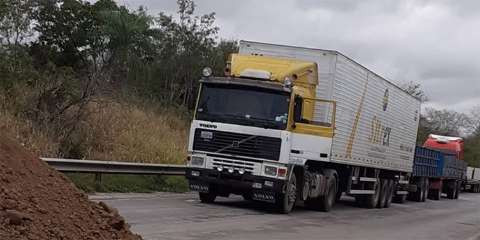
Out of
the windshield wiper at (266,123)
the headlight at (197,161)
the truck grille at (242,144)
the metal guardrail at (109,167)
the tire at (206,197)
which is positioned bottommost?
the tire at (206,197)

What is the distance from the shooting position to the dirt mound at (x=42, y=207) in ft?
19.4

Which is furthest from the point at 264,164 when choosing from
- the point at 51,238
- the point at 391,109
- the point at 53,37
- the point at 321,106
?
the point at 53,37

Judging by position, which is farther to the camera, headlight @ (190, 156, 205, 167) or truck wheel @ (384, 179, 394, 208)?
truck wheel @ (384, 179, 394, 208)

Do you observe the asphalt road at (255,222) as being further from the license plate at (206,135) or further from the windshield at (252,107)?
the windshield at (252,107)

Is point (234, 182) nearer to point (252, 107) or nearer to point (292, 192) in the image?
point (292, 192)

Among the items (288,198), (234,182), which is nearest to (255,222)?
(234,182)

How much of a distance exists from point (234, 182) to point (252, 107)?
1.76 meters

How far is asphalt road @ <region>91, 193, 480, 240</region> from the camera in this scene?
40.9 ft

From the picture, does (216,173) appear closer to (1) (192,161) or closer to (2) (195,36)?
(1) (192,161)

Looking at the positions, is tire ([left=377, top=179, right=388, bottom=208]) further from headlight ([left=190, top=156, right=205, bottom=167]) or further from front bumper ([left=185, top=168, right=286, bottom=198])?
headlight ([left=190, top=156, right=205, bottom=167])

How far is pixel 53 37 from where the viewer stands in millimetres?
34188

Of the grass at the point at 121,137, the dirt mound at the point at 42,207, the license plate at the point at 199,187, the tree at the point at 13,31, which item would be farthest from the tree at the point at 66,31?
the dirt mound at the point at 42,207

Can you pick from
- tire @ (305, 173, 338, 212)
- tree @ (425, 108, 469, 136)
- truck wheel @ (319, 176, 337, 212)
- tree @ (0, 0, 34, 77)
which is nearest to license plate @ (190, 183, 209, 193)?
tire @ (305, 173, 338, 212)

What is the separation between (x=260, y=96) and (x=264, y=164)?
5.03ft
